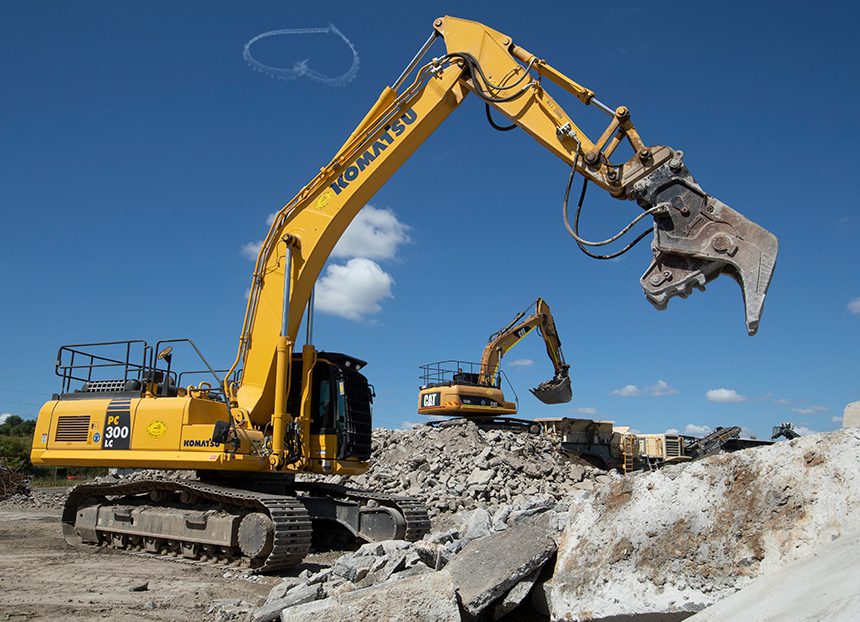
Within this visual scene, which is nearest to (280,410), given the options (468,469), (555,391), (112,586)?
(112,586)

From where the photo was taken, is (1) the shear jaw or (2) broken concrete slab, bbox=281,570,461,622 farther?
(1) the shear jaw

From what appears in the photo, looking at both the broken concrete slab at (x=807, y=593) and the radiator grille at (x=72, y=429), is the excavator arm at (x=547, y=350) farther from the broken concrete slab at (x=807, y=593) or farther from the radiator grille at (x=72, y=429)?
the broken concrete slab at (x=807, y=593)

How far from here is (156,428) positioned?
376 inches

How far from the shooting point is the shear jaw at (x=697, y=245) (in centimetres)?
591

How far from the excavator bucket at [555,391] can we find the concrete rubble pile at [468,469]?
140cm

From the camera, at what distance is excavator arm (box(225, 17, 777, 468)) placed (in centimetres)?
649

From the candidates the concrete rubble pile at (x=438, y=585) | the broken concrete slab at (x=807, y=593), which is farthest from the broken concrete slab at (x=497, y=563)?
the broken concrete slab at (x=807, y=593)

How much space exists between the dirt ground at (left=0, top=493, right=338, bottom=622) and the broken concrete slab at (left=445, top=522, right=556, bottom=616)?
2339 mm

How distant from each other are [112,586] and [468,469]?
10760 mm

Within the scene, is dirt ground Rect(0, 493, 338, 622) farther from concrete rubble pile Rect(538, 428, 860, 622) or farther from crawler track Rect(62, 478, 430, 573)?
concrete rubble pile Rect(538, 428, 860, 622)

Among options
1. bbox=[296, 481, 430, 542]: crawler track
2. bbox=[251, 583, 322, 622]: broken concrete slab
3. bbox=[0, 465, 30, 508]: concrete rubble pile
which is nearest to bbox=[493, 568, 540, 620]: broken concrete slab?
bbox=[251, 583, 322, 622]: broken concrete slab

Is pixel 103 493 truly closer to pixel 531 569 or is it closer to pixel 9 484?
pixel 531 569

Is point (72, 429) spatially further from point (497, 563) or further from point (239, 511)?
point (497, 563)

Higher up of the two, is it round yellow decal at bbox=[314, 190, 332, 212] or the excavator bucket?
round yellow decal at bbox=[314, 190, 332, 212]
